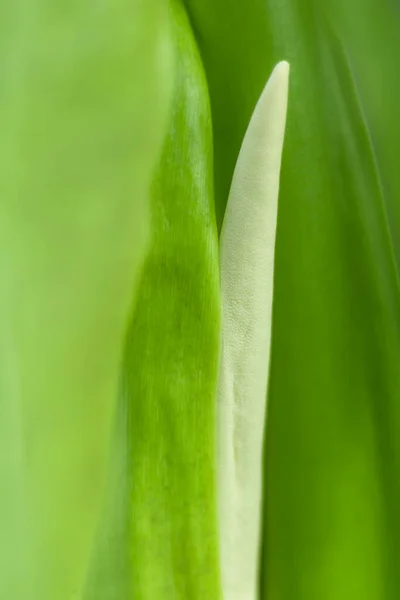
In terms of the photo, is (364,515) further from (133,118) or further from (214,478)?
(133,118)

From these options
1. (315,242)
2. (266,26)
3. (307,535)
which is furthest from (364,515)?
(266,26)

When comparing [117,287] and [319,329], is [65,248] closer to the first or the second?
[117,287]

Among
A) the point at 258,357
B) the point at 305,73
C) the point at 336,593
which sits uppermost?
the point at 305,73

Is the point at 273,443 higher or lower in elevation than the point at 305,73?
lower

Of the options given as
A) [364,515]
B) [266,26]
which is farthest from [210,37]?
[364,515]

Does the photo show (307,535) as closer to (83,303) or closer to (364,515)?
(364,515)

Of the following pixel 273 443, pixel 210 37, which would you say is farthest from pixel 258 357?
pixel 210 37

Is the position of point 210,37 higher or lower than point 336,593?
higher

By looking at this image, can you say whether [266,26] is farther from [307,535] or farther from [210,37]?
[307,535]

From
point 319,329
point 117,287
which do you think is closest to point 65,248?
point 117,287
